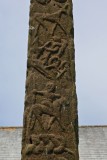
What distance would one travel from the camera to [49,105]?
6.24 metres

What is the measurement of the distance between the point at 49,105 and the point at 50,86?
28 centimetres

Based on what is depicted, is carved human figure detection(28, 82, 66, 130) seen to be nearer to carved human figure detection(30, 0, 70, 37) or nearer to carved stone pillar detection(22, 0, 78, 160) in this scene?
carved stone pillar detection(22, 0, 78, 160)

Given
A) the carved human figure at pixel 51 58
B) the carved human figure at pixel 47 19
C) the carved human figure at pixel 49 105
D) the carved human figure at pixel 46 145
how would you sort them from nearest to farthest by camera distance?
1. the carved human figure at pixel 46 145
2. the carved human figure at pixel 49 105
3. the carved human figure at pixel 51 58
4. the carved human figure at pixel 47 19

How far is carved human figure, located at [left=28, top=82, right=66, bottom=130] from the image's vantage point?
619 centimetres

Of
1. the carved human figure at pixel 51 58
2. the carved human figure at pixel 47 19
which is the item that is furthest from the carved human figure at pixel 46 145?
the carved human figure at pixel 47 19

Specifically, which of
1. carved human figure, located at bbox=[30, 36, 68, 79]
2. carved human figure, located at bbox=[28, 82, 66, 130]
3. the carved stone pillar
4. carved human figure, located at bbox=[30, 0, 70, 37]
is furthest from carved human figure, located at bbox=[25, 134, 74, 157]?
carved human figure, located at bbox=[30, 0, 70, 37]

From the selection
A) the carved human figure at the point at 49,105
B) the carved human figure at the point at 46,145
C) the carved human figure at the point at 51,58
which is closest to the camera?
the carved human figure at the point at 46,145

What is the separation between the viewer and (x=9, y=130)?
21375 mm

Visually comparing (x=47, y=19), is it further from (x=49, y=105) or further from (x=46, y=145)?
(x=46, y=145)

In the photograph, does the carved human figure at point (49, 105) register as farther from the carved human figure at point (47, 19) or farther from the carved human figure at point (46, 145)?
the carved human figure at point (47, 19)

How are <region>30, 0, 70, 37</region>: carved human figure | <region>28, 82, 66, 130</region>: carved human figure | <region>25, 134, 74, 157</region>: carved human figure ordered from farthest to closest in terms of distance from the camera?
1. <region>30, 0, 70, 37</region>: carved human figure
2. <region>28, 82, 66, 130</region>: carved human figure
3. <region>25, 134, 74, 157</region>: carved human figure

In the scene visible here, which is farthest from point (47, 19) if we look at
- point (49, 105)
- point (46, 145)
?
point (46, 145)

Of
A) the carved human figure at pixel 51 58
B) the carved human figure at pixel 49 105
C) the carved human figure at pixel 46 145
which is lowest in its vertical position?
the carved human figure at pixel 46 145

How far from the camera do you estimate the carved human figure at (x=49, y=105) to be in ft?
20.3
